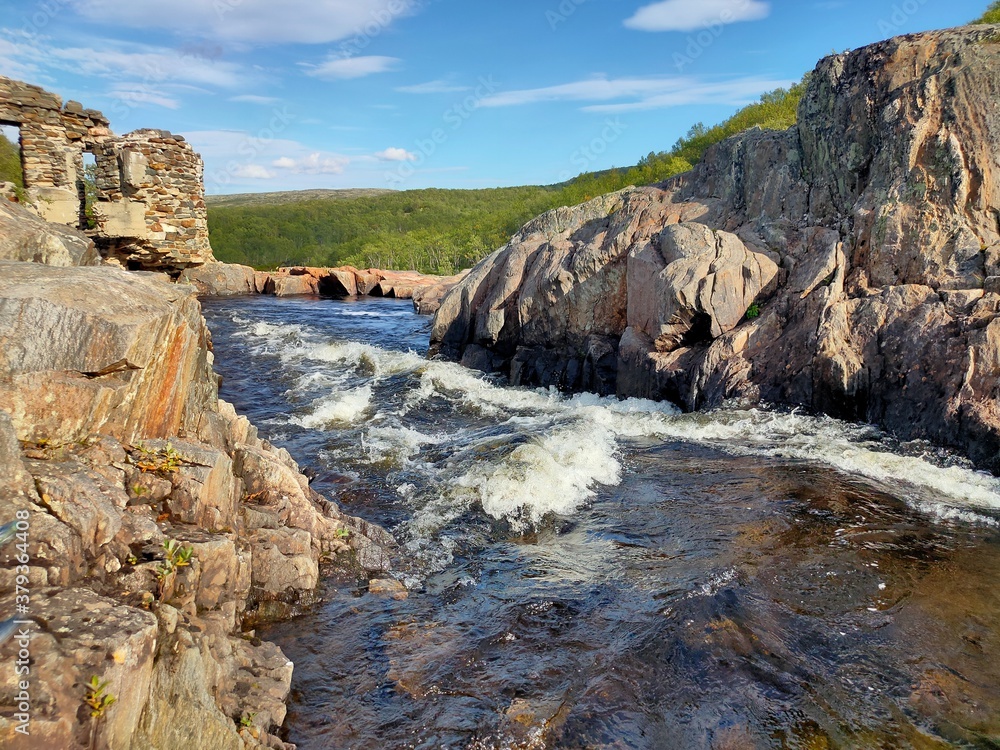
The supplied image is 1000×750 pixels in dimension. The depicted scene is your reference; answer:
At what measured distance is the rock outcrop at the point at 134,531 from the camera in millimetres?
3234

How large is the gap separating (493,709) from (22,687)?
2803 mm

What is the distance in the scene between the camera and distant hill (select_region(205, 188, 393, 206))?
136 metres

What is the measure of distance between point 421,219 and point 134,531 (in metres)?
117

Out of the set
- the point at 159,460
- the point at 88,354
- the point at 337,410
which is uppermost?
the point at 88,354

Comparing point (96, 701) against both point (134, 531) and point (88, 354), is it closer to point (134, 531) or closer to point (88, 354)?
point (134, 531)

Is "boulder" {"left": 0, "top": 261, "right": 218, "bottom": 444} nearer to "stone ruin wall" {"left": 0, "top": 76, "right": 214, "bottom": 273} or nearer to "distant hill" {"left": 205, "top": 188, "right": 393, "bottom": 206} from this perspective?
"stone ruin wall" {"left": 0, "top": 76, "right": 214, "bottom": 273}

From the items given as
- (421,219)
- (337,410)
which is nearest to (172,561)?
(337,410)

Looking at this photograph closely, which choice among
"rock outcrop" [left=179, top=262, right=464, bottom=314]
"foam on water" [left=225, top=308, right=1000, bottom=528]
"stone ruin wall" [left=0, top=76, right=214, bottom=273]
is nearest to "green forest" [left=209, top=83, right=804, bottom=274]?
"rock outcrop" [left=179, top=262, right=464, bottom=314]

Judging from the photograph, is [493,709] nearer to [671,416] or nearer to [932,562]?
[932,562]

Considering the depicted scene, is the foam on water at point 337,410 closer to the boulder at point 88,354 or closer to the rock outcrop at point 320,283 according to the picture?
the boulder at point 88,354

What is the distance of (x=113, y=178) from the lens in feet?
61.3

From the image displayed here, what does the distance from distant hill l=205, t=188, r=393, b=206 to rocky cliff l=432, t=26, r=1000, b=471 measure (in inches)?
5036

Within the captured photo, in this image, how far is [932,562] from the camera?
6516 millimetres

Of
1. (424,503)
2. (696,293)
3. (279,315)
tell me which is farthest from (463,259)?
(424,503)
